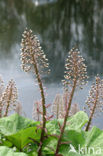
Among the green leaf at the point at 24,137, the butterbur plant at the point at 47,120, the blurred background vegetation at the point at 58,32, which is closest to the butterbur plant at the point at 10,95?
the butterbur plant at the point at 47,120

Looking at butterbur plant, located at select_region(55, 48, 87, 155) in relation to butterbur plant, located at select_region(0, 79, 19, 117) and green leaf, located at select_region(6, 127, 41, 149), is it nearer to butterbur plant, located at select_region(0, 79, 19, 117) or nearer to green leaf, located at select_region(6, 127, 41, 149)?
green leaf, located at select_region(6, 127, 41, 149)

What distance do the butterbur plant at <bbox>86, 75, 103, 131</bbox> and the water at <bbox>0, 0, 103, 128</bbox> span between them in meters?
0.03

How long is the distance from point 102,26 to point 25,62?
8580 millimetres

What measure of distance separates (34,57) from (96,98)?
Result: 0.53 feet

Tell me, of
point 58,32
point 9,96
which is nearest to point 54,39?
point 58,32

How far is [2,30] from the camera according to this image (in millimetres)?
7562

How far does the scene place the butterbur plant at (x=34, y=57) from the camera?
0.57m

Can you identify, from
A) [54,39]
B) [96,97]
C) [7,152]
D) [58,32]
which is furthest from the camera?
[58,32]

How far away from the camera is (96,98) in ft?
2.08

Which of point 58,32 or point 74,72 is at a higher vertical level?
point 58,32

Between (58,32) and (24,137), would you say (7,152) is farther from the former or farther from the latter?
(58,32)

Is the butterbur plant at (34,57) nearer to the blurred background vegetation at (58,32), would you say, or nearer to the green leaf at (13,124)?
the green leaf at (13,124)

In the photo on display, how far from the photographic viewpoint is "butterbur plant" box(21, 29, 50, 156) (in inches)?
22.6

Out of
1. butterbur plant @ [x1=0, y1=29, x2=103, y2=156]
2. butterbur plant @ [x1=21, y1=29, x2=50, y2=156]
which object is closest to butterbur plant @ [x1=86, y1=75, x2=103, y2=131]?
butterbur plant @ [x1=0, y1=29, x2=103, y2=156]
